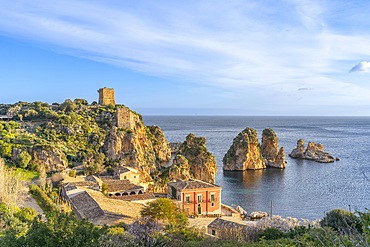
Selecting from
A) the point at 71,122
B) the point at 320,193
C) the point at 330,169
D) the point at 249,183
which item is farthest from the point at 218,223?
the point at 330,169

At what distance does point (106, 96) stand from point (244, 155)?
39298mm

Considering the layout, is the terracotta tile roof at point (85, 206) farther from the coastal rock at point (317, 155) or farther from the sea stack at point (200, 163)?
the coastal rock at point (317, 155)

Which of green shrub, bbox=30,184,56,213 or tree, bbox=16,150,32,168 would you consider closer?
green shrub, bbox=30,184,56,213

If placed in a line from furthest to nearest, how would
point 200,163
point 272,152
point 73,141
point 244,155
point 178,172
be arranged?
point 272,152 < point 244,155 < point 200,163 < point 73,141 < point 178,172

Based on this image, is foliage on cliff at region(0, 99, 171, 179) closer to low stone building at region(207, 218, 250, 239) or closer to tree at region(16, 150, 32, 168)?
tree at region(16, 150, 32, 168)

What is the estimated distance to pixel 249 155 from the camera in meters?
79.8

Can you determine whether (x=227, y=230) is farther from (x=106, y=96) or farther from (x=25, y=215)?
(x=106, y=96)

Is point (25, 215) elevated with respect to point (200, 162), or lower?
elevated

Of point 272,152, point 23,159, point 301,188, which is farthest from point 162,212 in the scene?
point 272,152

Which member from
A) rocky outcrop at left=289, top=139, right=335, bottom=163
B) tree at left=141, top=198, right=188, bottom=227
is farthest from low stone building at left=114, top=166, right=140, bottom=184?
rocky outcrop at left=289, top=139, right=335, bottom=163

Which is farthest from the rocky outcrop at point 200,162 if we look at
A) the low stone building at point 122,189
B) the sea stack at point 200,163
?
the low stone building at point 122,189

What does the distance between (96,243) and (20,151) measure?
38.4 meters

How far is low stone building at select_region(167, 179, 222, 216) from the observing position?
38812 millimetres

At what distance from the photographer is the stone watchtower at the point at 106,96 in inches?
3334
